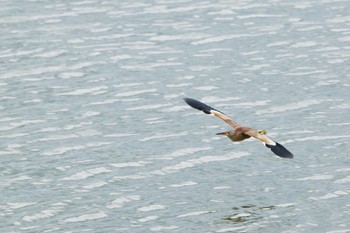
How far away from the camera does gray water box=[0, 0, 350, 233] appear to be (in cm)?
1823

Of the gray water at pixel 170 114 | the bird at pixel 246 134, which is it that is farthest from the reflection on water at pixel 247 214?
the bird at pixel 246 134

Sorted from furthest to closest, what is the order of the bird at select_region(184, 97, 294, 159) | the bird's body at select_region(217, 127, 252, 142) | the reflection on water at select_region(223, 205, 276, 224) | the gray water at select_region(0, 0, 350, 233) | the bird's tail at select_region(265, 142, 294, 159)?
the bird's body at select_region(217, 127, 252, 142)
the gray water at select_region(0, 0, 350, 233)
the reflection on water at select_region(223, 205, 276, 224)
the bird at select_region(184, 97, 294, 159)
the bird's tail at select_region(265, 142, 294, 159)

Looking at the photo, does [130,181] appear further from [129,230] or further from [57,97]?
[57,97]

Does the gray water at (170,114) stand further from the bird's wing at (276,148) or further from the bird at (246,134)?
the bird's wing at (276,148)

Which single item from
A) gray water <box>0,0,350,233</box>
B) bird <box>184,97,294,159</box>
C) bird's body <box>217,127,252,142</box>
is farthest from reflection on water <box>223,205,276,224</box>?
bird's body <box>217,127,252,142</box>

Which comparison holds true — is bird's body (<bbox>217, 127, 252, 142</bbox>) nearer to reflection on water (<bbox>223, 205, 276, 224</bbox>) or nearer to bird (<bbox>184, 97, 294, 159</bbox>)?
bird (<bbox>184, 97, 294, 159</bbox>)

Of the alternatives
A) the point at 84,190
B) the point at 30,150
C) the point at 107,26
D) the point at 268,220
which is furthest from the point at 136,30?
the point at 268,220

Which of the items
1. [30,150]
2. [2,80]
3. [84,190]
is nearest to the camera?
[84,190]

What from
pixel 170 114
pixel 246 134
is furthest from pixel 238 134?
pixel 170 114

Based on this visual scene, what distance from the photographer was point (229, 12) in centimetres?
3359

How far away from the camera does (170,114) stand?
79.0 ft

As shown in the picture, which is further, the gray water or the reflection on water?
the gray water

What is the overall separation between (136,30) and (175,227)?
1516cm

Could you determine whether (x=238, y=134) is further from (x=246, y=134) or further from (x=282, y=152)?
(x=282, y=152)
